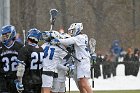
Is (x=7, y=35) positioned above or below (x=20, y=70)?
above

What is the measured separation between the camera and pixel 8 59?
1077 centimetres

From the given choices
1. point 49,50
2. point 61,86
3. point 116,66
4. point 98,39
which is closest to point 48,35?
point 49,50

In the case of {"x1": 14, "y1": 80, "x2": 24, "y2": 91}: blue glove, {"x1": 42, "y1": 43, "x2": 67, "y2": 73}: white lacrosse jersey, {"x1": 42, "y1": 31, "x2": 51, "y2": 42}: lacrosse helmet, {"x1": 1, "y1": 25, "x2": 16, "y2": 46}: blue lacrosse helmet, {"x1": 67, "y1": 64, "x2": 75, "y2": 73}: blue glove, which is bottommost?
{"x1": 14, "y1": 80, "x2": 24, "y2": 91}: blue glove

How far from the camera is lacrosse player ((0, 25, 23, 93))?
10.8m

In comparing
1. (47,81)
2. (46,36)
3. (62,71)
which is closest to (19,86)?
(47,81)

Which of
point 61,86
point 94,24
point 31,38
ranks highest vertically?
point 94,24

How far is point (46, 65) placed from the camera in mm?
12516

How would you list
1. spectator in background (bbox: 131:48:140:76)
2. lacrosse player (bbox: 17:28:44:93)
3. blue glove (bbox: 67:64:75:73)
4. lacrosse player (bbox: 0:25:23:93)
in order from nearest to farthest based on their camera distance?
1. lacrosse player (bbox: 17:28:44:93)
2. lacrosse player (bbox: 0:25:23:93)
3. blue glove (bbox: 67:64:75:73)
4. spectator in background (bbox: 131:48:140:76)

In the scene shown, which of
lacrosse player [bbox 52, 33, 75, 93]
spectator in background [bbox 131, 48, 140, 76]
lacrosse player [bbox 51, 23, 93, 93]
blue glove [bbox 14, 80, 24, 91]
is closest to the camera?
blue glove [bbox 14, 80, 24, 91]

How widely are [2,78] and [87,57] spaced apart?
10.1 ft

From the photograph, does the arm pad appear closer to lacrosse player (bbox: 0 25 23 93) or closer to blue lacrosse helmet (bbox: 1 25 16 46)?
lacrosse player (bbox: 0 25 23 93)

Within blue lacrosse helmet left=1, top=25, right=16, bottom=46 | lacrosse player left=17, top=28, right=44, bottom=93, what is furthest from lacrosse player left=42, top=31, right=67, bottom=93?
blue lacrosse helmet left=1, top=25, right=16, bottom=46

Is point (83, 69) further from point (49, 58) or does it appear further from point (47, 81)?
point (47, 81)

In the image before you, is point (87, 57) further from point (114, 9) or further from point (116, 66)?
point (114, 9)
